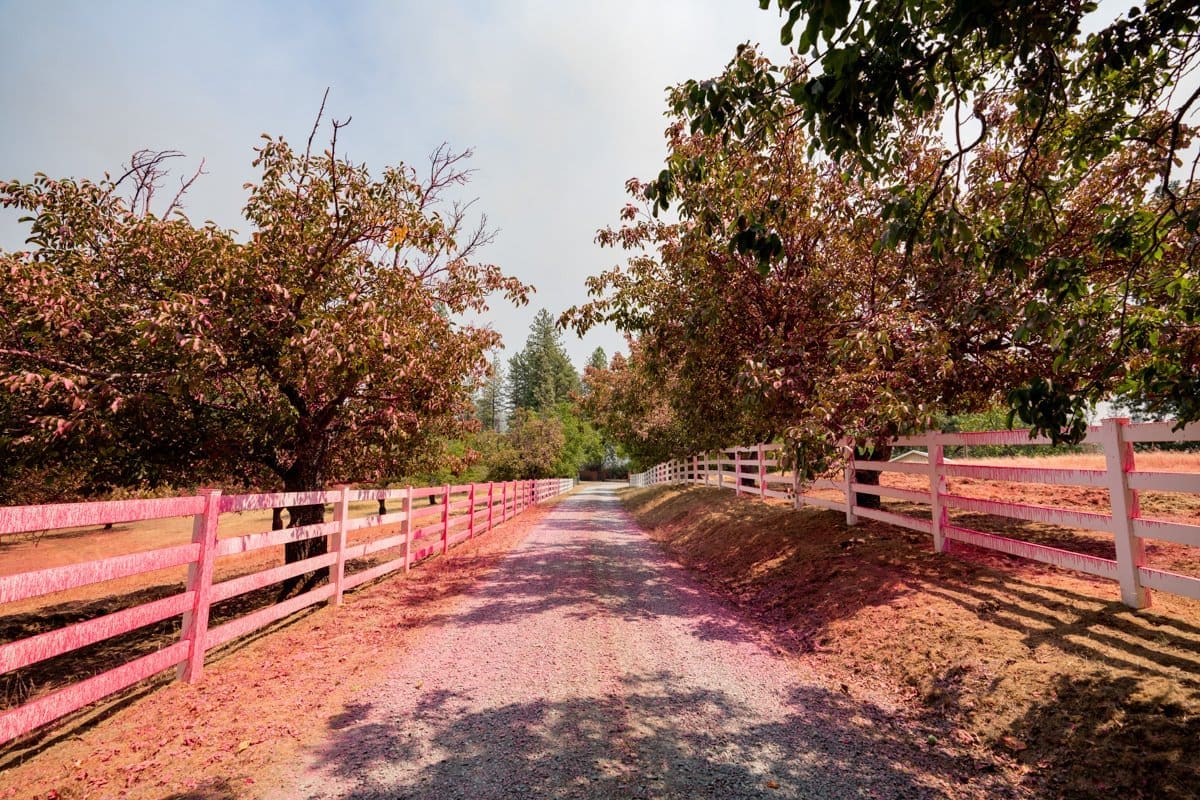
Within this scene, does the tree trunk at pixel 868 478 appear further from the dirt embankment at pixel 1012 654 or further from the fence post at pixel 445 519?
the fence post at pixel 445 519

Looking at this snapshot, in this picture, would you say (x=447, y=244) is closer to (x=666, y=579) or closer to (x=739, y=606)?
(x=666, y=579)

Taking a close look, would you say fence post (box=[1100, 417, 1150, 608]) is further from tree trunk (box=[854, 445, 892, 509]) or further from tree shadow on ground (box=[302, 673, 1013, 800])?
tree trunk (box=[854, 445, 892, 509])

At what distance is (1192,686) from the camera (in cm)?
306

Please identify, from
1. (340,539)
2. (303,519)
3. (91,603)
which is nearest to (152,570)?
(340,539)

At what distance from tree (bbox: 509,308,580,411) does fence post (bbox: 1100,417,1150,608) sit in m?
75.8

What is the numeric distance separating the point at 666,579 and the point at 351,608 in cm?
423

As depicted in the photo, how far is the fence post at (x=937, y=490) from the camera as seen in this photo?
6.13 metres

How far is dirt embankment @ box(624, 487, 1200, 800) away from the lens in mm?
2832

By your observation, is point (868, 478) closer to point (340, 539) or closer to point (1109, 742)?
point (1109, 742)

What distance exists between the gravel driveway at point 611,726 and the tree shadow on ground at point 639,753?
0.01m

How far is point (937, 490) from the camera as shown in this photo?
6.20 meters

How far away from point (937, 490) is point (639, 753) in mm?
4862

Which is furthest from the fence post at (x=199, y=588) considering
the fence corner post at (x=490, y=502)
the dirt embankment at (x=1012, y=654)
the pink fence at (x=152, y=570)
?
the fence corner post at (x=490, y=502)

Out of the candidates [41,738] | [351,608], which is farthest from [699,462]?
[41,738]
